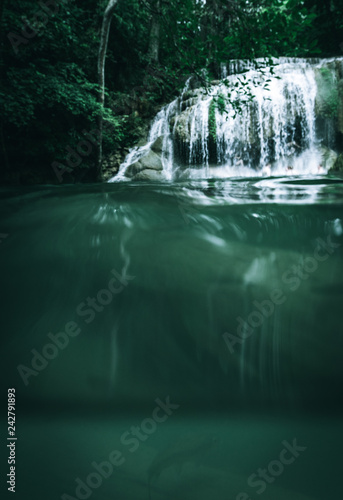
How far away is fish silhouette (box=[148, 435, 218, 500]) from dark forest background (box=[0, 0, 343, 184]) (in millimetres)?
3109

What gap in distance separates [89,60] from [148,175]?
435 cm

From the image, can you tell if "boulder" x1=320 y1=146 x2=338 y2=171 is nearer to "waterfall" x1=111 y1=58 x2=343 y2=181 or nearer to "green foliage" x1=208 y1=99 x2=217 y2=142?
"waterfall" x1=111 y1=58 x2=343 y2=181

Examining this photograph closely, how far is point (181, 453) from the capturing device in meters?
1.33

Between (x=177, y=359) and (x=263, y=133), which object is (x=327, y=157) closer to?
(x=263, y=133)

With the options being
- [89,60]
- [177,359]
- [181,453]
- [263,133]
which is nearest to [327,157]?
[263,133]

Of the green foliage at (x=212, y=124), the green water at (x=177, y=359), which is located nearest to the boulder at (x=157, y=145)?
the green foliage at (x=212, y=124)

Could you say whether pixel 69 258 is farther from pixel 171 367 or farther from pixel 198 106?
pixel 198 106

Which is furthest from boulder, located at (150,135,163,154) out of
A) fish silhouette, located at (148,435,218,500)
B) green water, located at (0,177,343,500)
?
fish silhouette, located at (148,435,218,500)

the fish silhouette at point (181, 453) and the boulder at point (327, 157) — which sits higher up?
the boulder at point (327, 157)

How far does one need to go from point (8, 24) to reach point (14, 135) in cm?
271

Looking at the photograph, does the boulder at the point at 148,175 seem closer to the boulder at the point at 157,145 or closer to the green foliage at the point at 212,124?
the boulder at the point at 157,145

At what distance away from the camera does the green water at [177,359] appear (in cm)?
127

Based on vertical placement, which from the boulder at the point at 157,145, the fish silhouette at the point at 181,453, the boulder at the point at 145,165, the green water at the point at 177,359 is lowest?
the fish silhouette at the point at 181,453

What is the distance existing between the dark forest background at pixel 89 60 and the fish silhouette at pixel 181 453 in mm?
3109
